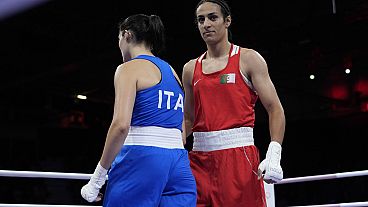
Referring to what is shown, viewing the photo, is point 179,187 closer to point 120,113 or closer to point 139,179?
point 139,179

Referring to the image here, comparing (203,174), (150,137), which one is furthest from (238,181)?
(150,137)

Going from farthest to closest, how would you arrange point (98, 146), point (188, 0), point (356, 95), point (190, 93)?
1. point (98, 146)
2. point (356, 95)
3. point (188, 0)
4. point (190, 93)

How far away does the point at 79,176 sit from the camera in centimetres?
255

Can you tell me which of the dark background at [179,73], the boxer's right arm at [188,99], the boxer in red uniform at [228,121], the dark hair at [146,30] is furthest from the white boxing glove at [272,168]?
the dark background at [179,73]

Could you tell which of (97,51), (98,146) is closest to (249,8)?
(97,51)

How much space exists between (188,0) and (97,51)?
201 cm

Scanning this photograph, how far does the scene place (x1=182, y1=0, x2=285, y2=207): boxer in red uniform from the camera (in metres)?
2.12

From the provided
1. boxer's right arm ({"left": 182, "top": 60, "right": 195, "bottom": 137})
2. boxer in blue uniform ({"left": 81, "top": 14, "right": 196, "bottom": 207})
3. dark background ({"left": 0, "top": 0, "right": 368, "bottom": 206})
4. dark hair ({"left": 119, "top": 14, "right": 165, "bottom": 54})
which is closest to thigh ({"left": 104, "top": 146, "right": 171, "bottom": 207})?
boxer in blue uniform ({"left": 81, "top": 14, "right": 196, "bottom": 207})

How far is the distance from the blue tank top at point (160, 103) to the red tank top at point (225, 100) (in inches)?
13.1

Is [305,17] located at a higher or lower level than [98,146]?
higher

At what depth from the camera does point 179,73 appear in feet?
28.0

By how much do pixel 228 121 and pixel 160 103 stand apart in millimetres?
450

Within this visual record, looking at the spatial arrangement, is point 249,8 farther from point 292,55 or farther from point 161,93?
point 161,93

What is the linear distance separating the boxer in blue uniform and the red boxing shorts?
281 millimetres
